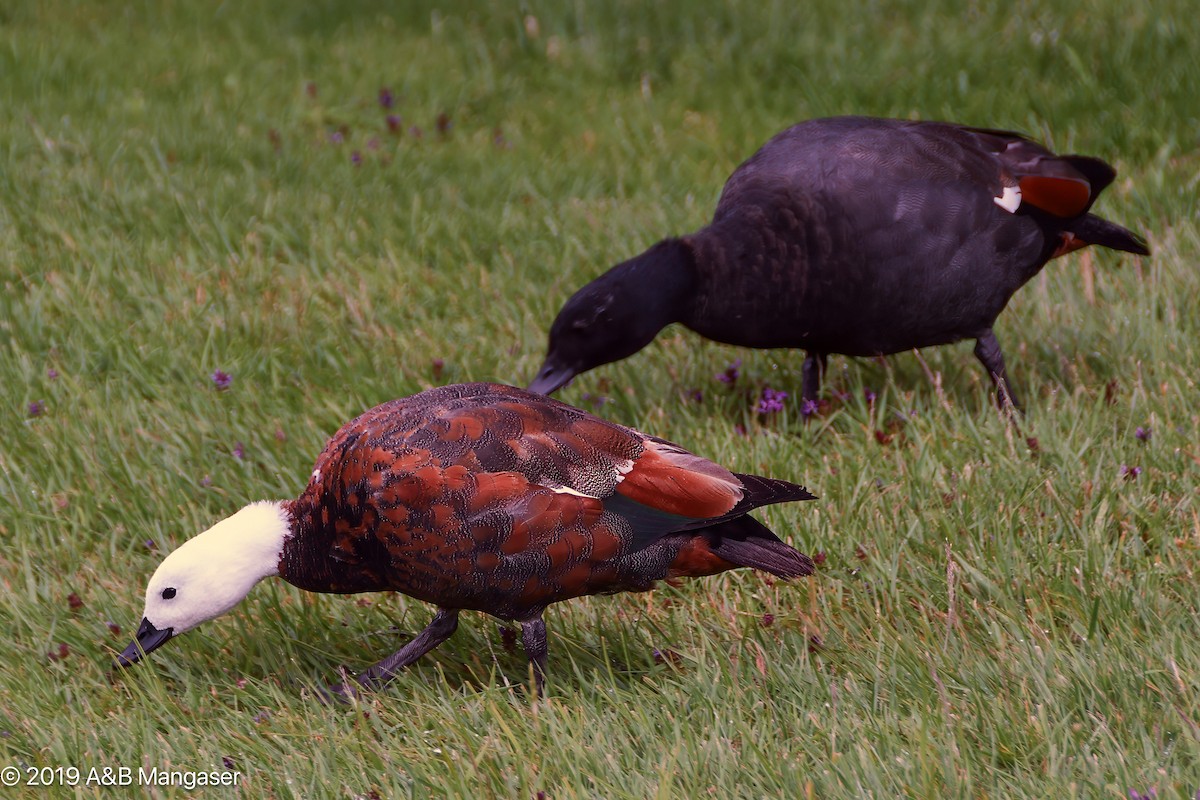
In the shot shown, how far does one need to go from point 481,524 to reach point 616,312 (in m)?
1.75

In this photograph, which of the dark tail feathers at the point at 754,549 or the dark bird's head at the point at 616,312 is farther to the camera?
the dark bird's head at the point at 616,312

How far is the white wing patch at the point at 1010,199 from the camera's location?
5.21m

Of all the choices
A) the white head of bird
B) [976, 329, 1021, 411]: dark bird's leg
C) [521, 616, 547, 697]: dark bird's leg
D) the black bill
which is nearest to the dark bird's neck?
[976, 329, 1021, 411]: dark bird's leg

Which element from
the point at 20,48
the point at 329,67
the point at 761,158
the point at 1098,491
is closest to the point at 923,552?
the point at 1098,491

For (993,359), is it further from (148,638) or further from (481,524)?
(148,638)

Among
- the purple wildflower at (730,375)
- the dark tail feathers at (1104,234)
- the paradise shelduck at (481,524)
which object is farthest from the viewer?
the purple wildflower at (730,375)

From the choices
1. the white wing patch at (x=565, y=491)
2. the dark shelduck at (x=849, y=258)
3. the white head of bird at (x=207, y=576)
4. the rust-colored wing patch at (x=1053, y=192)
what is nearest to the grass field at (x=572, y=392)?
the white head of bird at (x=207, y=576)

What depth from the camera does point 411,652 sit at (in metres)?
3.91

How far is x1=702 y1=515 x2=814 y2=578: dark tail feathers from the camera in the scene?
3.77 m

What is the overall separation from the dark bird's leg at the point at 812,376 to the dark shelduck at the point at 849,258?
0.61 ft

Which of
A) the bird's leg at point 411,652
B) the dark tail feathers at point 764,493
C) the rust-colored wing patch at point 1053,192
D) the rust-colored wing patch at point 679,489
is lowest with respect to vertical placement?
the bird's leg at point 411,652

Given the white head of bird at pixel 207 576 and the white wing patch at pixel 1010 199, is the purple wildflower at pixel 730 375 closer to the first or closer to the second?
the white wing patch at pixel 1010 199

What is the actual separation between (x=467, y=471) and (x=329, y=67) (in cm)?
575

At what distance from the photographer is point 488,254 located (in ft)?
22.1
